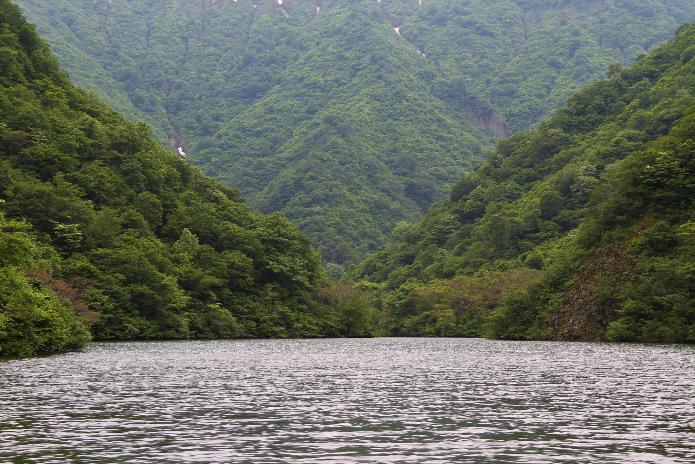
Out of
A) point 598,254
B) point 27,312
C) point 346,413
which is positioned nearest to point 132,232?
point 27,312

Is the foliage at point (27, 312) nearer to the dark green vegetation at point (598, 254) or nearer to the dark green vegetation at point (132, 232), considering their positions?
the dark green vegetation at point (132, 232)

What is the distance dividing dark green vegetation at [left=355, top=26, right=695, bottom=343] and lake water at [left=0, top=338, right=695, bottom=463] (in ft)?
139

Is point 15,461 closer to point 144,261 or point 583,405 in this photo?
point 583,405

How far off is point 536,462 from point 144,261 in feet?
341

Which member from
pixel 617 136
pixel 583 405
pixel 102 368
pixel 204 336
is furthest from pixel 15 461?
pixel 617 136

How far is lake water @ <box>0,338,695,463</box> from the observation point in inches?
1048

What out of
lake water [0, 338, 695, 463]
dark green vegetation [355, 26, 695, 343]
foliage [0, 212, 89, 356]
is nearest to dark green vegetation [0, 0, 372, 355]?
foliage [0, 212, 89, 356]

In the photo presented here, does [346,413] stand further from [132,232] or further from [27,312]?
[132,232]

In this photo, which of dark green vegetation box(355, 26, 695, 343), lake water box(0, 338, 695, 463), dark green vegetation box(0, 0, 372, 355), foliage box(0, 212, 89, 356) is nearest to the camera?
lake water box(0, 338, 695, 463)

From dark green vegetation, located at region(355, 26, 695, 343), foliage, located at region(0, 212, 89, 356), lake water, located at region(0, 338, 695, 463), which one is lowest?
lake water, located at region(0, 338, 695, 463)

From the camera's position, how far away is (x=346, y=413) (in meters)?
35.8

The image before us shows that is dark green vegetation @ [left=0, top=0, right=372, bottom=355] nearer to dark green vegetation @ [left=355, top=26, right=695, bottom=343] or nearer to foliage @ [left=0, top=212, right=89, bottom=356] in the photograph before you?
foliage @ [left=0, top=212, right=89, bottom=356]

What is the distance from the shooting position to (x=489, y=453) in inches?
1038

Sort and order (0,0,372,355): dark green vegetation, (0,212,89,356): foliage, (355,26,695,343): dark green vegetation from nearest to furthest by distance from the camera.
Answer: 1. (0,212,89,356): foliage
2. (355,26,695,343): dark green vegetation
3. (0,0,372,355): dark green vegetation
